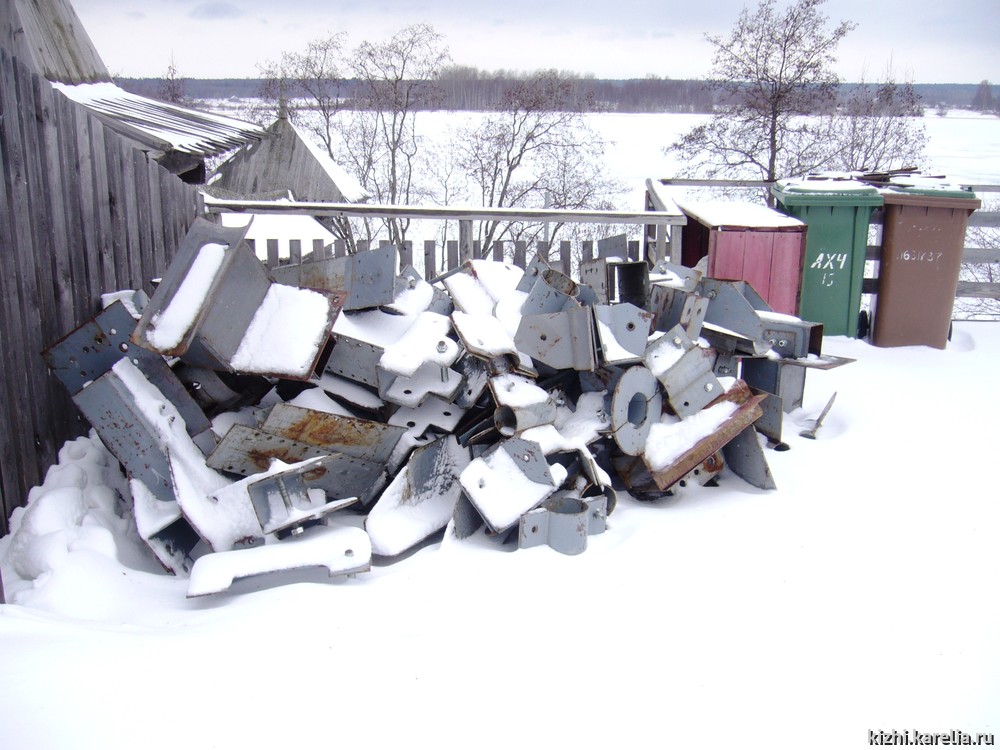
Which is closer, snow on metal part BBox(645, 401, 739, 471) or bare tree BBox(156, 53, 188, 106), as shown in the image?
snow on metal part BBox(645, 401, 739, 471)

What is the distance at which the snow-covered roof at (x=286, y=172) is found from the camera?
26109mm

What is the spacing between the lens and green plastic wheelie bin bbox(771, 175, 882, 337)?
20.8ft

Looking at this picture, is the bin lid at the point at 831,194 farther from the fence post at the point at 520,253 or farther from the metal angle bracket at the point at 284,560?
the metal angle bracket at the point at 284,560

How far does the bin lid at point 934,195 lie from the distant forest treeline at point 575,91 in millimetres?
13175

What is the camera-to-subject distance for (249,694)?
1.94 m

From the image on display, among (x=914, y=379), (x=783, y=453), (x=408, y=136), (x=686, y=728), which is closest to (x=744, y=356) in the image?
(x=783, y=453)

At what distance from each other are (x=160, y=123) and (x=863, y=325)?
6393mm

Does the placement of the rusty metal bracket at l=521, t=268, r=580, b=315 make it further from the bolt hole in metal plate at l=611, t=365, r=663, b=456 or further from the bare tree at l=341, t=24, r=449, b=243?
the bare tree at l=341, t=24, r=449, b=243

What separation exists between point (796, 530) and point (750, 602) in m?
0.67

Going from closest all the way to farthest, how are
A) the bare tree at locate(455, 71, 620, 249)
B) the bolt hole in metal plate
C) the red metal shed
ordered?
1. the bolt hole in metal plate
2. the red metal shed
3. the bare tree at locate(455, 71, 620, 249)

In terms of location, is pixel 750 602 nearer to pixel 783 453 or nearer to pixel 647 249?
pixel 783 453

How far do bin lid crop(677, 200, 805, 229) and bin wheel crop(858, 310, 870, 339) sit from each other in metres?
1.14

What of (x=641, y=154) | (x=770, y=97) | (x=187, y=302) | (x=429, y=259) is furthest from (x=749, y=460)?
(x=641, y=154)

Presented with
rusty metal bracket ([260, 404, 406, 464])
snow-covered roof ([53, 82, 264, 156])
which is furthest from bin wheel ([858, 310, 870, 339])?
snow-covered roof ([53, 82, 264, 156])
